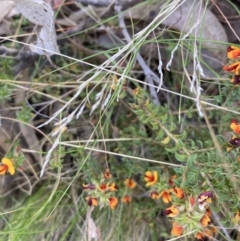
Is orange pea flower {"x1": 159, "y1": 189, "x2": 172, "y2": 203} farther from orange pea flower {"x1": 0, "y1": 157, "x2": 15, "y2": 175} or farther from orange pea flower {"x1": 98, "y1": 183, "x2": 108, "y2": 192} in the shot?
orange pea flower {"x1": 0, "y1": 157, "x2": 15, "y2": 175}

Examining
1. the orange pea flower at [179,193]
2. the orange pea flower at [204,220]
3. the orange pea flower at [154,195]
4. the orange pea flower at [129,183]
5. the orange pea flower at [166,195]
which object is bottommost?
the orange pea flower at [129,183]

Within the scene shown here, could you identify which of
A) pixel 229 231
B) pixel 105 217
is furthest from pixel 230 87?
pixel 105 217

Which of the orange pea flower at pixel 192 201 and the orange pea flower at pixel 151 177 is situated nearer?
the orange pea flower at pixel 192 201

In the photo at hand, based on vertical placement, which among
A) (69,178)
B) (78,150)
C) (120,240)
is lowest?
(120,240)

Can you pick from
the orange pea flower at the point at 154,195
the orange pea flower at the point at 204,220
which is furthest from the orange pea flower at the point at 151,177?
the orange pea flower at the point at 204,220

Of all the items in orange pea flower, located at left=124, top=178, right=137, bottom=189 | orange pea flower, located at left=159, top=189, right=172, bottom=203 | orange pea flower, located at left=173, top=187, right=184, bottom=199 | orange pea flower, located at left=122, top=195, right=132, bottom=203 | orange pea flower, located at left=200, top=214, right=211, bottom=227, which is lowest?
orange pea flower, located at left=122, top=195, right=132, bottom=203

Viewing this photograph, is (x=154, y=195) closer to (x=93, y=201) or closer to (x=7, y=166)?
(x=93, y=201)

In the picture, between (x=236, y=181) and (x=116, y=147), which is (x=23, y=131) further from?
(x=236, y=181)

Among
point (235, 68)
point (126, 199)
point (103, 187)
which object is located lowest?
point (126, 199)

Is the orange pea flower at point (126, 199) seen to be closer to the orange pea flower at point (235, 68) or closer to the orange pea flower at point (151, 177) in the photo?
the orange pea flower at point (151, 177)

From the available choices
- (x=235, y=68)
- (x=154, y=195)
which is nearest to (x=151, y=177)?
(x=154, y=195)

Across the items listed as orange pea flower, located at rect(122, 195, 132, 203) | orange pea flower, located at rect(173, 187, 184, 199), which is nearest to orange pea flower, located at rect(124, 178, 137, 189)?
orange pea flower, located at rect(122, 195, 132, 203)
